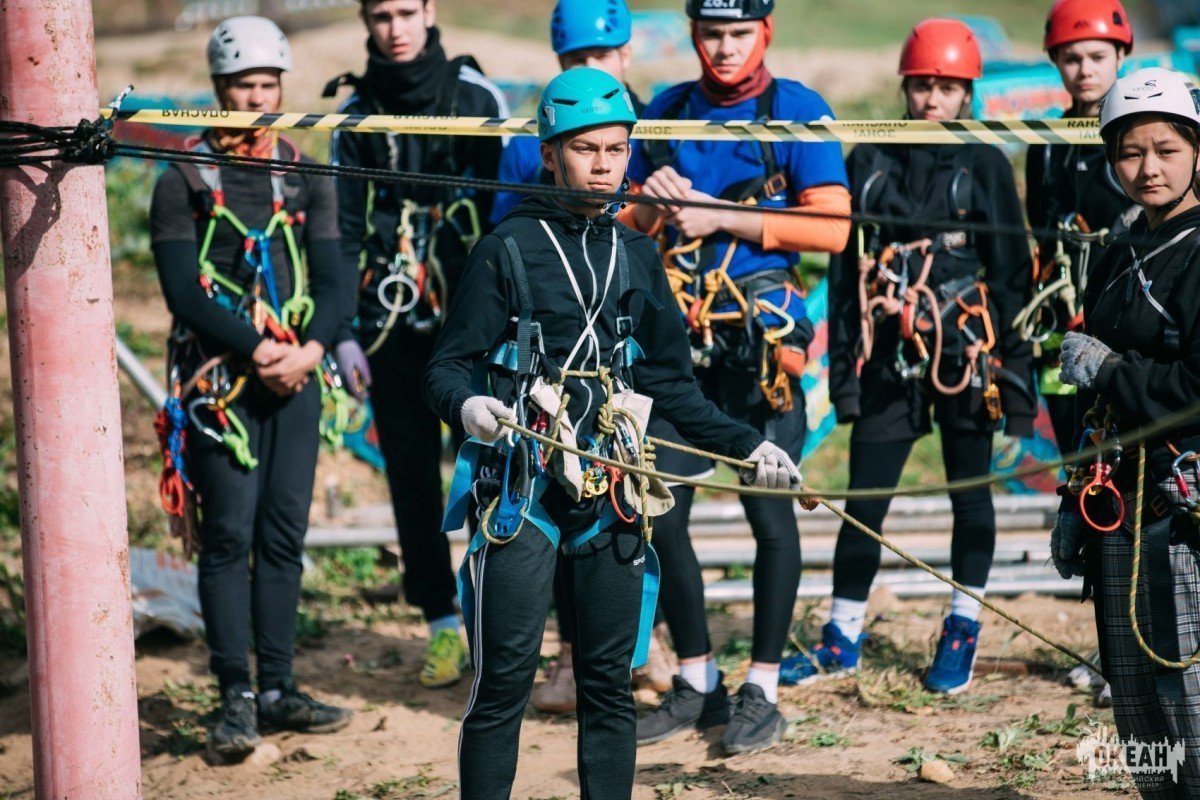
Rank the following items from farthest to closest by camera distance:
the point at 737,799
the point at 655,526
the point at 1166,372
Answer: the point at 655,526, the point at 737,799, the point at 1166,372

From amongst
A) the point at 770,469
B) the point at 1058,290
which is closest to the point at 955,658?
the point at 1058,290

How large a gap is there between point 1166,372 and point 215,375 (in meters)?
3.34

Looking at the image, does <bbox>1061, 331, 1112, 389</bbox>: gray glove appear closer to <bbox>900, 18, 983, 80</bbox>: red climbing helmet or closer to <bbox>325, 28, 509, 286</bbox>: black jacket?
<bbox>900, 18, 983, 80</bbox>: red climbing helmet

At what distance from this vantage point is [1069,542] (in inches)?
157

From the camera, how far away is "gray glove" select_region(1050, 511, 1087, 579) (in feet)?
13.0

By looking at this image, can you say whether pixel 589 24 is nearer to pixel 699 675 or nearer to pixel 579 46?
pixel 579 46

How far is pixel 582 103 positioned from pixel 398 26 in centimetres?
216

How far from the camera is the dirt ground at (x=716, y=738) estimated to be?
4758 millimetres

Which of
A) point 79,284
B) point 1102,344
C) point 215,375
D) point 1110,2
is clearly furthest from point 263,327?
point 1110,2

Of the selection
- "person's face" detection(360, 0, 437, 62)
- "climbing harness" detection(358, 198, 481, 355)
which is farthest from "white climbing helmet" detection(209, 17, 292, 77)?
"climbing harness" detection(358, 198, 481, 355)

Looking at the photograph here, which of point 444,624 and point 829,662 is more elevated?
point 444,624

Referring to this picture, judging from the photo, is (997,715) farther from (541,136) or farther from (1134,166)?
(541,136)

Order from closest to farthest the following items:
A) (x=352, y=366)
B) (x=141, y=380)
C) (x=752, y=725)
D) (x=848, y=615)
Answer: (x=752, y=725) < (x=848, y=615) < (x=352, y=366) < (x=141, y=380)

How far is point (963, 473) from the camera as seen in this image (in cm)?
555
